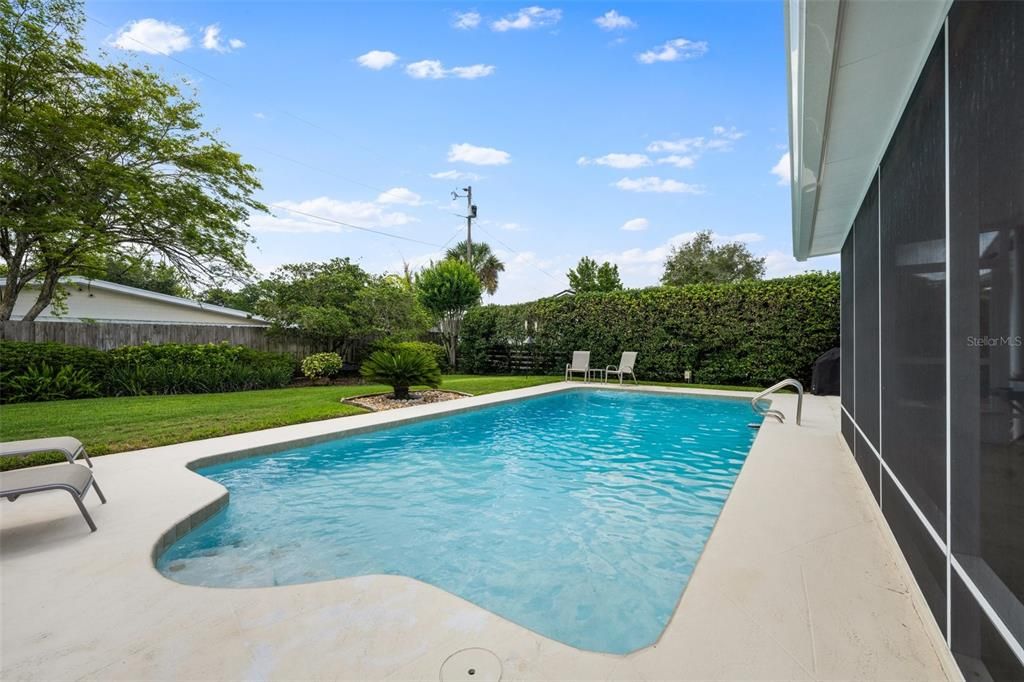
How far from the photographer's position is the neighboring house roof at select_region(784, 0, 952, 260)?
208 centimetres

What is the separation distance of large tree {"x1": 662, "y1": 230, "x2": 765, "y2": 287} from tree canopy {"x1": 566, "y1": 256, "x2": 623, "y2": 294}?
14.5 feet

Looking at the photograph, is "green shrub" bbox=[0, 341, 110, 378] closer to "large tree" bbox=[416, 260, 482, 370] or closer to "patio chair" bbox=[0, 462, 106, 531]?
"patio chair" bbox=[0, 462, 106, 531]

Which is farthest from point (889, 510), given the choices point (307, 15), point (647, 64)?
point (307, 15)

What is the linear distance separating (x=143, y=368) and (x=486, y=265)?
2263 cm

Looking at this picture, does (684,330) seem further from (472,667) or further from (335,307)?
(472,667)

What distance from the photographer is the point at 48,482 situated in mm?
2973

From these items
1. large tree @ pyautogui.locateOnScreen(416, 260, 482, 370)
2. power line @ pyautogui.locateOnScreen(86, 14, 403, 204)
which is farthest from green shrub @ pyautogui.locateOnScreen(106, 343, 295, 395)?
power line @ pyautogui.locateOnScreen(86, 14, 403, 204)

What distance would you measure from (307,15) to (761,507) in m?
10.9

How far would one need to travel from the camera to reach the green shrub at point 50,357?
8.38m

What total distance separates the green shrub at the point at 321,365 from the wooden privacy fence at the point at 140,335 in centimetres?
91

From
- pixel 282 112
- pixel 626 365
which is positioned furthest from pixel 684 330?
pixel 282 112

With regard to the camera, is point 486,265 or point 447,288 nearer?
point 447,288

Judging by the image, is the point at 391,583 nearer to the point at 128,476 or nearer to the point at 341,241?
the point at 128,476

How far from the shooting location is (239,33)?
966 cm
